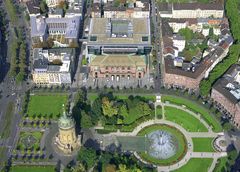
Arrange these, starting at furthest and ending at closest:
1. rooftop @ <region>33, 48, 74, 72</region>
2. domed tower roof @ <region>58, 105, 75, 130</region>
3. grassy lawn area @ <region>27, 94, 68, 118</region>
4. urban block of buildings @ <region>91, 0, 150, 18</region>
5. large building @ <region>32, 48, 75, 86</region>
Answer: urban block of buildings @ <region>91, 0, 150, 18</region> < rooftop @ <region>33, 48, 74, 72</region> < large building @ <region>32, 48, 75, 86</region> < grassy lawn area @ <region>27, 94, 68, 118</region> < domed tower roof @ <region>58, 105, 75, 130</region>

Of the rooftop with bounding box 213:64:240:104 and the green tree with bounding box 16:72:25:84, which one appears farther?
the green tree with bounding box 16:72:25:84

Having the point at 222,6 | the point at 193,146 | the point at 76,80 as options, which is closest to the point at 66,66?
the point at 76,80

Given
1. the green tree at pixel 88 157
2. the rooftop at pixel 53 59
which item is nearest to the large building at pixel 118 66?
the rooftop at pixel 53 59

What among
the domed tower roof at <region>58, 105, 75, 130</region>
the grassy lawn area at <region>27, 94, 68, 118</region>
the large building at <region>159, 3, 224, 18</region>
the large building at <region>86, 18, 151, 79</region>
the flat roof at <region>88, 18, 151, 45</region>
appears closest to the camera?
the domed tower roof at <region>58, 105, 75, 130</region>

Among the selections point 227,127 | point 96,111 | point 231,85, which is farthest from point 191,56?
point 96,111

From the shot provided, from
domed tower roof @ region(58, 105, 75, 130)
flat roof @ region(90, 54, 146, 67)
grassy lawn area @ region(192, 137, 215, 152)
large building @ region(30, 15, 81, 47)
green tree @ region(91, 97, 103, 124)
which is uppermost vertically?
large building @ region(30, 15, 81, 47)

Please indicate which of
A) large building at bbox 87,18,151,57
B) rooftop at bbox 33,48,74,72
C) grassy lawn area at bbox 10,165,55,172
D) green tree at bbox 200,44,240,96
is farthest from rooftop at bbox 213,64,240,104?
grassy lawn area at bbox 10,165,55,172

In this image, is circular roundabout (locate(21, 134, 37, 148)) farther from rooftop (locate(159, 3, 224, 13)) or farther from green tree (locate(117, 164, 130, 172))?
rooftop (locate(159, 3, 224, 13))

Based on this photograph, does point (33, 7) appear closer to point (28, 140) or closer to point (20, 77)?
point (20, 77)
